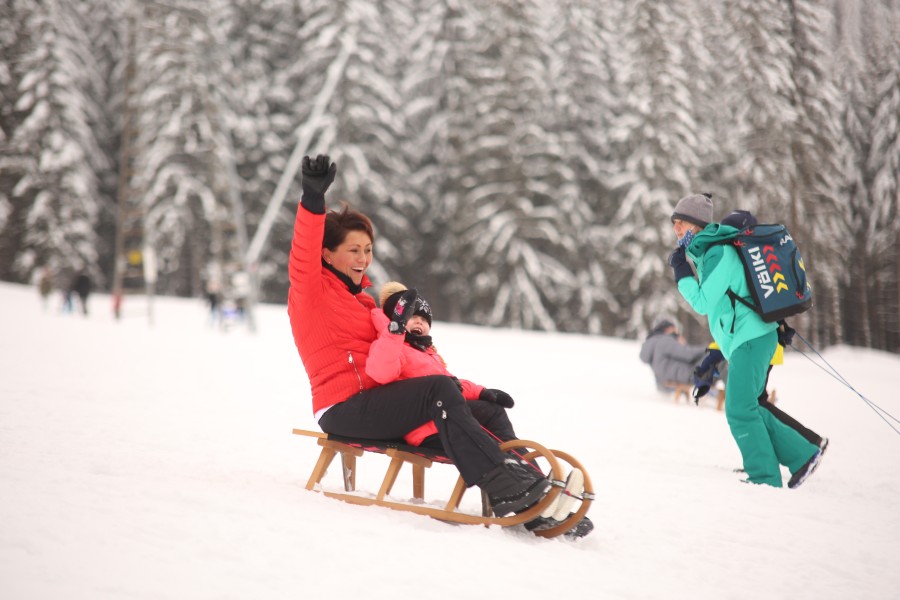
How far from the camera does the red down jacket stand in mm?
3727

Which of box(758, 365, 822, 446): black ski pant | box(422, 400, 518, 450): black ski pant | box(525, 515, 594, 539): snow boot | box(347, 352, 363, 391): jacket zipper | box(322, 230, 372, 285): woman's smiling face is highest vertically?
box(322, 230, 372, 285): woman's smiling face

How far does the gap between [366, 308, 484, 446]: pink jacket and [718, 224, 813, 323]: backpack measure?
209 centimetres

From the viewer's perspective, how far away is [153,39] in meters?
28.8

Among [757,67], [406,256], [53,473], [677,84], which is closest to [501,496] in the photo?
[53,473]

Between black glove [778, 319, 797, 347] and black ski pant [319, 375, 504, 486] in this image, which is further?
black glove [778, 319, 797, 347]

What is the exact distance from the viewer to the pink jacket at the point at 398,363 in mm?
3600

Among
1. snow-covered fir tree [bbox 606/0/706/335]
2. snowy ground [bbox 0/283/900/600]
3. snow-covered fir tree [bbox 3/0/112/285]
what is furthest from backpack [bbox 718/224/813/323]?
snow-covered fir tree [bbox 3/0/112/285]

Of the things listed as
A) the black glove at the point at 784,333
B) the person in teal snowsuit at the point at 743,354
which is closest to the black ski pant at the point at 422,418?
the person in teal snowsuit at the point at 743,354

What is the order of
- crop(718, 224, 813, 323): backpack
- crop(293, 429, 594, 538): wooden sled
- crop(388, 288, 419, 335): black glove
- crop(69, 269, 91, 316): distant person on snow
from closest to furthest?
crop(293, 429, 594, 538): wooden sled
crop(388, 288, 419, 335): black glove
crop(718, 224, 813, 323): backpack
crop(69, 269, 91, 316): distant person on snow

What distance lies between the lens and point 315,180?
Answer: 11.7ft

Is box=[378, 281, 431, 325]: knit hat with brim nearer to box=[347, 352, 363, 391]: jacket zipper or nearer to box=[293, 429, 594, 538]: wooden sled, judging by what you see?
box=[347, 352, 363, 391]: jacket zipper

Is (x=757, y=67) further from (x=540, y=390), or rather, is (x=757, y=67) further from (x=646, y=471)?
(x=646, y=471)

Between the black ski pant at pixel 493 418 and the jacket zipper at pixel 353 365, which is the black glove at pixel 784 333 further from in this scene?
the jacket zipper at pixel 353 365

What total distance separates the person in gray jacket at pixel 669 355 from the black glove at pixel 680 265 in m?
4.72
